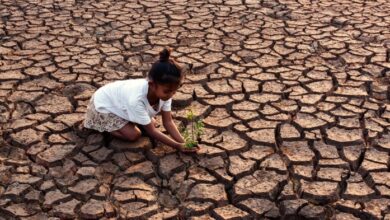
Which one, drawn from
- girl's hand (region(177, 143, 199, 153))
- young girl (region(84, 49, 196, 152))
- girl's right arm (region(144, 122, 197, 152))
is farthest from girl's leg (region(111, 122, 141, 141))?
girl's hand (region(177, 143, 199, 153))

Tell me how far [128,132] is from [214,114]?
0.71 metres

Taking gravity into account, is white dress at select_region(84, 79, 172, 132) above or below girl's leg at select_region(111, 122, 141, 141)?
above

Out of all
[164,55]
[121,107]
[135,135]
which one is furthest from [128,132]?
[164,55]

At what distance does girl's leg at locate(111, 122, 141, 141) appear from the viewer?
3297 mm

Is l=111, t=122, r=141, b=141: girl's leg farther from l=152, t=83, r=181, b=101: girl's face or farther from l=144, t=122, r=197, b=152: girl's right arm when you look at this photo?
l=152, t=83, r=181, b=101: girl's face

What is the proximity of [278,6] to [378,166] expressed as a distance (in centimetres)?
341

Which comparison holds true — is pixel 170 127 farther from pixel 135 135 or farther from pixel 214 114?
pixel 214 114

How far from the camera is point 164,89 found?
9.67ft

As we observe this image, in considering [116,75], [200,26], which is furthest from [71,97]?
[200,26]

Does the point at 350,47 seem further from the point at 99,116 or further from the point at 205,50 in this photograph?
the point at 99,116

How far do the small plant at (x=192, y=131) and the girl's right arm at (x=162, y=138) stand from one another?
0.04m

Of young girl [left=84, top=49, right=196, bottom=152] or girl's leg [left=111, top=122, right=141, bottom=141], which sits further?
girl's leg [left=111, top=122, right=141, bottom=141]

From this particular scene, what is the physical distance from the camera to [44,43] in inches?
199

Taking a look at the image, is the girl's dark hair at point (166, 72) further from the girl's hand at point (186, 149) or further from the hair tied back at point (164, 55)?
the girl's hand at point (186, 149)
